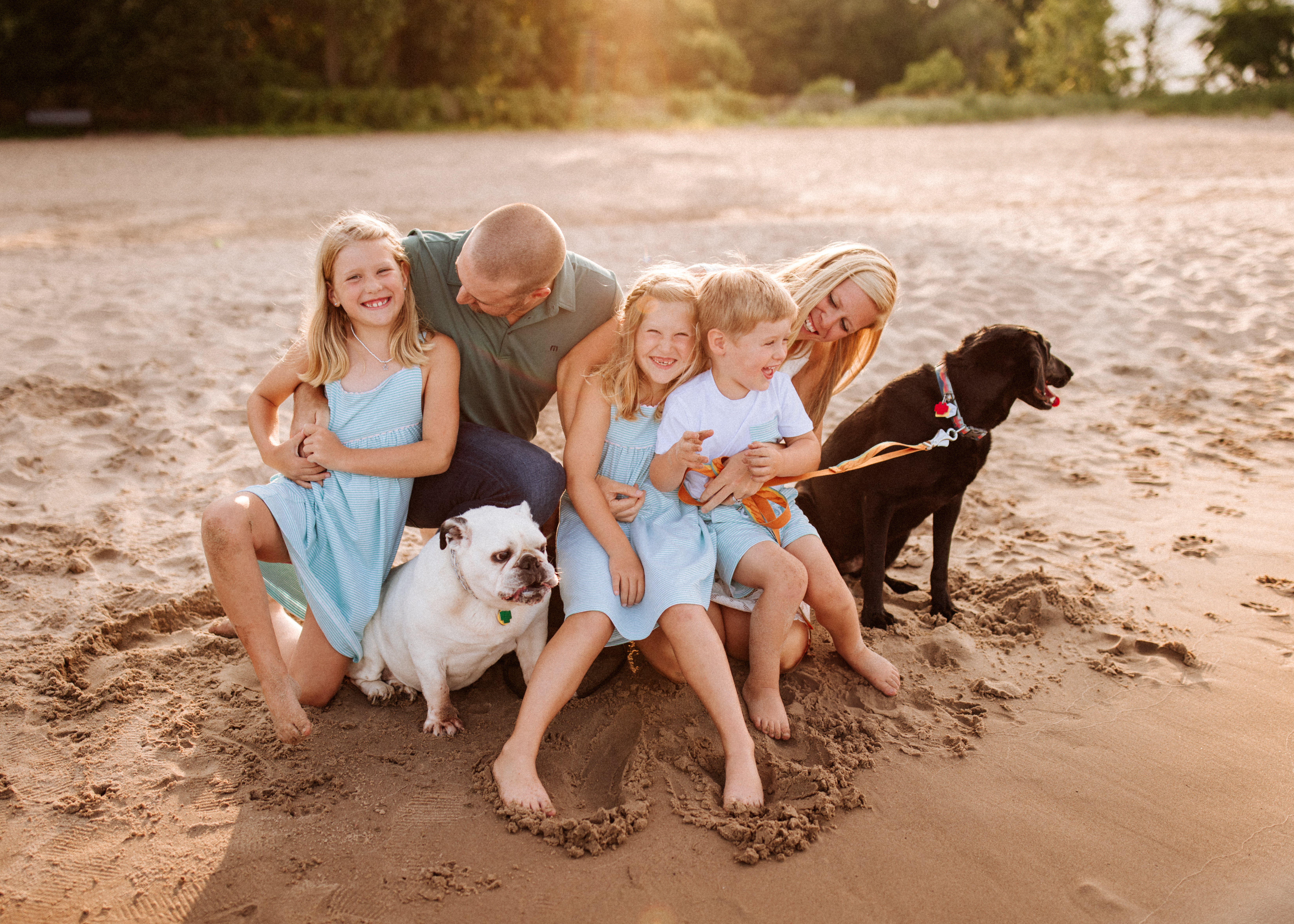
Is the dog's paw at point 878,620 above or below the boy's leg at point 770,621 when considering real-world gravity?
below

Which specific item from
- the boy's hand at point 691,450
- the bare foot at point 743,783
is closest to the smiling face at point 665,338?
the boy's hand at point 691,450

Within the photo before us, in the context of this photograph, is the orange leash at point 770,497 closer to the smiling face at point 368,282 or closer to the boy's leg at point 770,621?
the boy's leg at point 770,621

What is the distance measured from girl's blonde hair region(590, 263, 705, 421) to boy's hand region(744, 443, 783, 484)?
36 cm

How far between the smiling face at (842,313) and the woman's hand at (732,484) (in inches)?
26.0

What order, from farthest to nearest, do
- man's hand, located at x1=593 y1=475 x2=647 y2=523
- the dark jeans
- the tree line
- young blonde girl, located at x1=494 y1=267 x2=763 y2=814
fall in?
the tree line → the dark jeans → man's hand, located at x1=593 y1=475 x2=647 y2=523 → young blonde girl, located at x1=494 y1=267 x2=763 y2=814

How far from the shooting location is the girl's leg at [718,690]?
2.46 metres

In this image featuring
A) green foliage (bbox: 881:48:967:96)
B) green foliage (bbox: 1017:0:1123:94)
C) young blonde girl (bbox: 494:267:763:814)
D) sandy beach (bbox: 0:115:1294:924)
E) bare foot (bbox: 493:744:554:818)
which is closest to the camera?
sandy beach (bbox: 0:115:1294:924)

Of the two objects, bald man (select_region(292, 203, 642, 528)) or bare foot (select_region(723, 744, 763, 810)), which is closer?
bare foot (select_region(723, 744, 763, 810))

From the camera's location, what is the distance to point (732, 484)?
286 centimetres

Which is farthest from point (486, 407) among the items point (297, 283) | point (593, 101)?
point (593, 101)

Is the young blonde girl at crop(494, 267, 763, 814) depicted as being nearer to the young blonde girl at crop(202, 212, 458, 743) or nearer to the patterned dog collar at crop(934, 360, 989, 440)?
the young blonde girl at crop(202, 212, 458, 743)

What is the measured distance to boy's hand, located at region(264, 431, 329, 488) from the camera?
9.52 ft

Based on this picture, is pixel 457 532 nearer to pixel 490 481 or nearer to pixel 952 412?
pixel 490 481

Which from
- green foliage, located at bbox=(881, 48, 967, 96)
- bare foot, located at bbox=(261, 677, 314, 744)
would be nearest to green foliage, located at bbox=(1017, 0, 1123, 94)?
green foliage, located at bbox=(881, 48, 967, 96)
